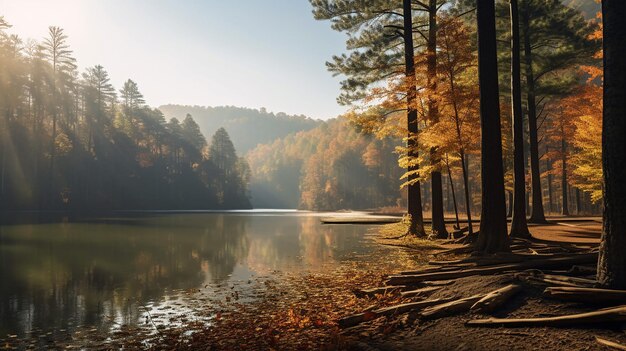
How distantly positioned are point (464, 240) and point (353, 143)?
9399 centimetres

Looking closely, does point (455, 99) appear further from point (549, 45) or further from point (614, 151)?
point (549, 45)

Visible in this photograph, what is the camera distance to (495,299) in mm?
5789

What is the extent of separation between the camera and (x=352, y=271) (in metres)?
12.0

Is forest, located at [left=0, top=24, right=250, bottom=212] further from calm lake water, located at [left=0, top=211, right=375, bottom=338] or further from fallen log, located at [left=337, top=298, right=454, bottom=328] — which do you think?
fallen log, located at [left=337, top=298, right=454, bottom=328]

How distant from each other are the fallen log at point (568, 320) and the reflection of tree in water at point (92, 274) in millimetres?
6468

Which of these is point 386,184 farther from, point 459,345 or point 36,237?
point 459,345

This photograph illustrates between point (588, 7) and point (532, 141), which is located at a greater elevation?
point (588, 7)

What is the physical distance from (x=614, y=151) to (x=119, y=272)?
1315cm

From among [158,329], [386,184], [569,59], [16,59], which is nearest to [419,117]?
[569,59]

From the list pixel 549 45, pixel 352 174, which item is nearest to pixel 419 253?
pixel 549 45

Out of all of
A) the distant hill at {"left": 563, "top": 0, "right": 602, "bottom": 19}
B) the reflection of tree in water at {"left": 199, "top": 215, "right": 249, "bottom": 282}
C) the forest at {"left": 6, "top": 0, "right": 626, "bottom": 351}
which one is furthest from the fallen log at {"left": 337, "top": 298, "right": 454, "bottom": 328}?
the distant hill at {"left": 563, "top": 0, "right": 602, "bottom": 19}

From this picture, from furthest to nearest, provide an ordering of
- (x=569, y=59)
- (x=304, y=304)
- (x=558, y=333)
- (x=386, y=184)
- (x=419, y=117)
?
(x=386, y=184) < (x=569, y=59) < (x=419, y=117) < (x=304, y=304) < (x=558, y=333)

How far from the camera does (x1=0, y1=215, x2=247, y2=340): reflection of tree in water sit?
8.02 metres

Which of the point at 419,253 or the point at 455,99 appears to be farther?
the point at 455,99
